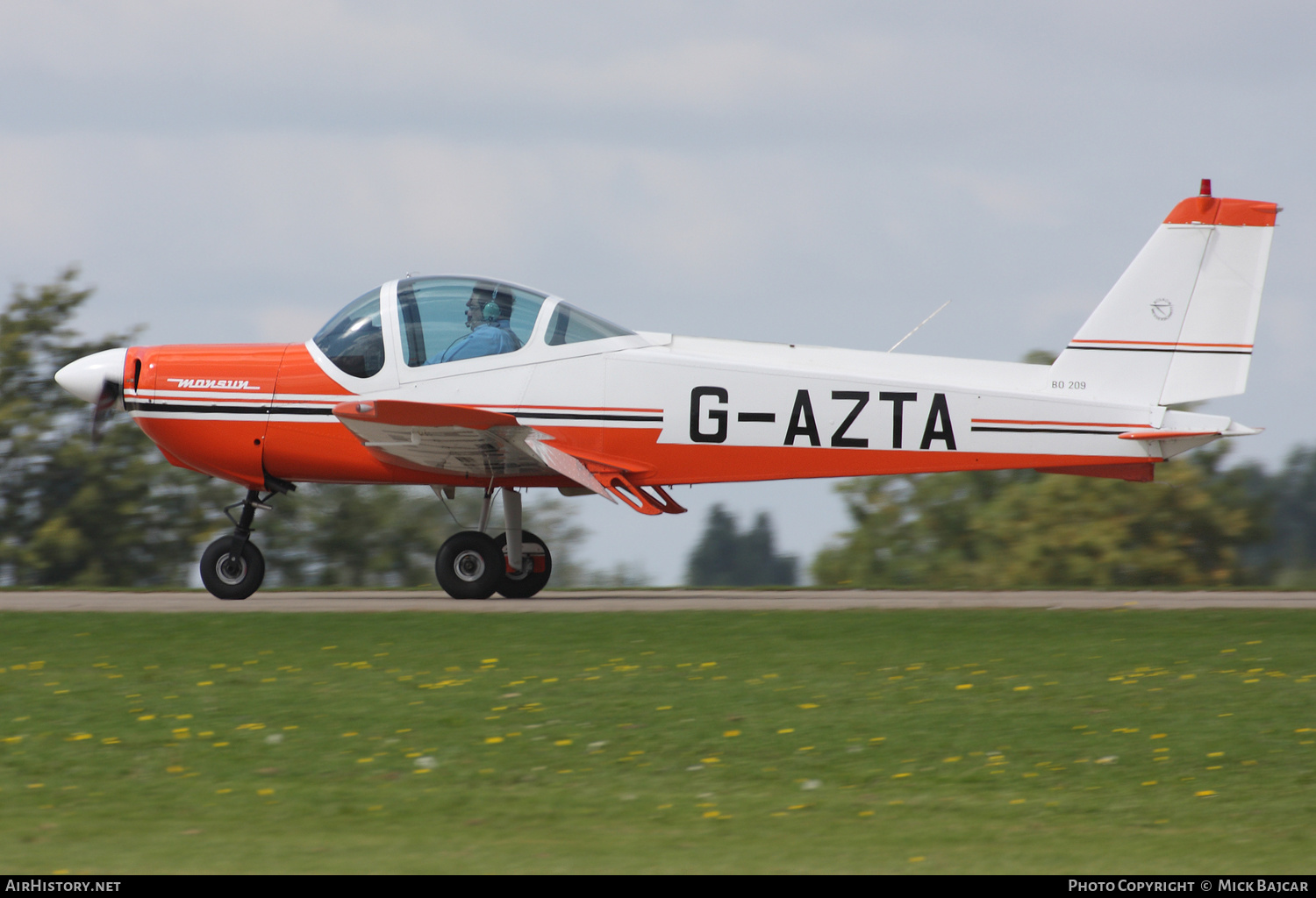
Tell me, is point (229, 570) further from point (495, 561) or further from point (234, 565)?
point (495, 561)

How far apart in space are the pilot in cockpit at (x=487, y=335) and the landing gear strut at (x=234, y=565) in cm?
241

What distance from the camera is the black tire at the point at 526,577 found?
13648 millimetres

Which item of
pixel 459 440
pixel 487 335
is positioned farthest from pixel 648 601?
pixel 487 335

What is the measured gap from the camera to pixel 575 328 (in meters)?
13.0

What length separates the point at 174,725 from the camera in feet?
25.0

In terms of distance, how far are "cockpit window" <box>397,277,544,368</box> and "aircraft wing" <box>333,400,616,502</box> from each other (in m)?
0.69

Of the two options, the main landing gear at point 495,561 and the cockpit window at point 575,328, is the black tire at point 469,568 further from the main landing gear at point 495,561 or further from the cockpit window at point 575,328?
the cockpit window at point 575,328

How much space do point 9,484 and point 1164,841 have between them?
19984 mm

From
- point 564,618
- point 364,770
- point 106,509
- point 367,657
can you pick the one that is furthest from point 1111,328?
point 106,509

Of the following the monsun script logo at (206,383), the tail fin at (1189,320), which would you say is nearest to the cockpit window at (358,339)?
the monsun script logo at (206,383)

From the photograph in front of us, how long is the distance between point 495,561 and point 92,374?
4250 millimetres

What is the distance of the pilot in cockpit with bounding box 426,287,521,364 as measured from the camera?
42.3 ft

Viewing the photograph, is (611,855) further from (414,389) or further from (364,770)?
(414,389)

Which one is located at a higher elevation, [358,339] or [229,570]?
[358,339]
